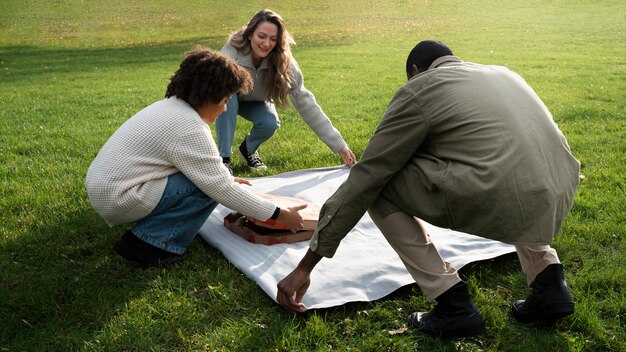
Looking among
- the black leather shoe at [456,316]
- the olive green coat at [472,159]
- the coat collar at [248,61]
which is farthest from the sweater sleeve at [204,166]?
the coat collar at [248,61]

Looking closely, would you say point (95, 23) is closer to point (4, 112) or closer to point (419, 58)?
point (4, 112)

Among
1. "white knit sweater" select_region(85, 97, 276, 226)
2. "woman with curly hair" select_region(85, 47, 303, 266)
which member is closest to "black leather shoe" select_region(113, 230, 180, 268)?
"woman with curly hair" select_region(85, 47, 303, 266)

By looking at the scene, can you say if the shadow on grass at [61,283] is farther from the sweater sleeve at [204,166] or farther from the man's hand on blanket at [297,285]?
the man's hand on blanket at [297,285]

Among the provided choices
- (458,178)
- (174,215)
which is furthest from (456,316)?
(174,215)

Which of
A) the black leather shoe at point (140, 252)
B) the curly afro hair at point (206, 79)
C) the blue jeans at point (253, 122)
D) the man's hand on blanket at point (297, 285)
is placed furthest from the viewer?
the blue jeans at point (253, 122)

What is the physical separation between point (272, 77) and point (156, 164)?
7.03 ft

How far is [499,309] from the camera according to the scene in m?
3.39

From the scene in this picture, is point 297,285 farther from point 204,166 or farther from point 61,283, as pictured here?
point 61,283

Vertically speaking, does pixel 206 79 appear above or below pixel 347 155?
above

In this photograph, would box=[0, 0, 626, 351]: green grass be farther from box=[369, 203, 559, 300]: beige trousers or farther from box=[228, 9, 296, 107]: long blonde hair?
box=[228, 9, 296, 107]: long blonde hair

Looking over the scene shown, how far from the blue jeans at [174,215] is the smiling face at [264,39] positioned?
6.44ft

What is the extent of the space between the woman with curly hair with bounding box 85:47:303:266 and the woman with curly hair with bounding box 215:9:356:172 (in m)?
1.60

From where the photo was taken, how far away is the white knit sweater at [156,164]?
3.55m

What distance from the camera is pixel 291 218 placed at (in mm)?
3848
